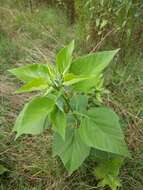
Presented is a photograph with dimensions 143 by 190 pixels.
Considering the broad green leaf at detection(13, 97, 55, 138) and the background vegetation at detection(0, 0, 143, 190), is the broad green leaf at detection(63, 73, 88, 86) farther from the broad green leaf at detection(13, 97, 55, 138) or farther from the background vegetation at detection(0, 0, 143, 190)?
the background vegetation at detection(0, 0, 143, 190)

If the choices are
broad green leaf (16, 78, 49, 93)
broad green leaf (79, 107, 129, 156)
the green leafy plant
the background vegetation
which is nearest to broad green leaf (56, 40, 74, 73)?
the green leafy plant

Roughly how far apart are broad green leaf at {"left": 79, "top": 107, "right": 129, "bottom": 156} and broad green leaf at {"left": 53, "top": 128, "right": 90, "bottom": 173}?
0.07 metres

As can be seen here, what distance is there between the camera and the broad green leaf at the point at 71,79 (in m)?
1.32

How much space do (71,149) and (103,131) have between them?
6.7 inches

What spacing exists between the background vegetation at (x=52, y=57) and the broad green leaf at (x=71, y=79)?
545mm

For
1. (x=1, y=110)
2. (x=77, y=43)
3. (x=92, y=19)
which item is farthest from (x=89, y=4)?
(x=1, y=110)

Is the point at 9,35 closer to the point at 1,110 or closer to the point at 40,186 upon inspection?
the point at 1,110

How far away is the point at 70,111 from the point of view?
1557 mm

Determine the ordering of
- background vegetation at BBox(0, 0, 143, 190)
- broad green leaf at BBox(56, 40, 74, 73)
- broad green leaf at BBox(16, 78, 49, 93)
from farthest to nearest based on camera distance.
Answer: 1. background vegetation at BBox(0, 0, 143, 190)
2. broad green leaf at BBox(56, 40, 74, 73)
3. broad green leaf at BBox(16, 78, 49, 93)

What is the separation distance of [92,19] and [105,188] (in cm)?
125

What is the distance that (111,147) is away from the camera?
1432mm

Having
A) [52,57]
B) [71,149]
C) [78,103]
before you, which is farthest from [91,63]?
[52,57]

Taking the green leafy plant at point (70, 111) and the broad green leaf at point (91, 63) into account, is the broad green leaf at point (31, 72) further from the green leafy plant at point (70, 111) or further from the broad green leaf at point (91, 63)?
the broad green leaf at point (91, 63)

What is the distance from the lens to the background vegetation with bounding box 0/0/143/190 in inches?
71.7
